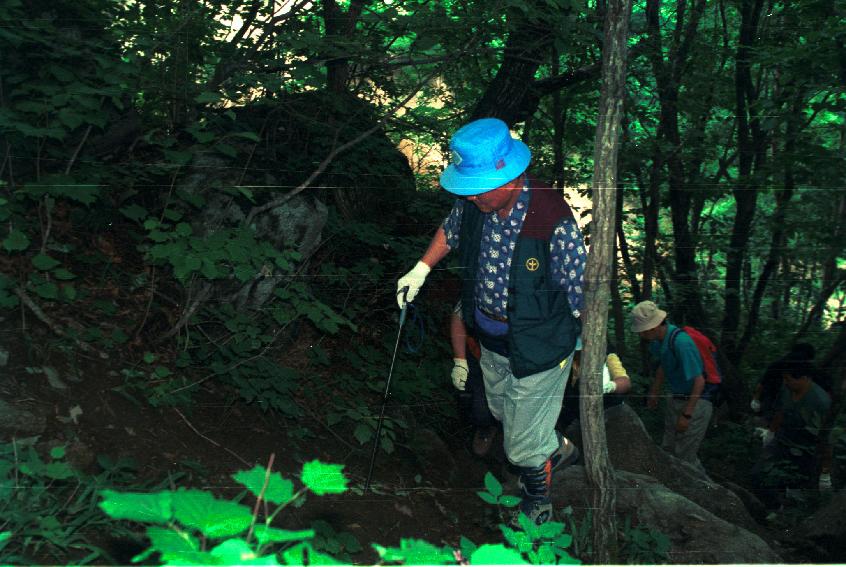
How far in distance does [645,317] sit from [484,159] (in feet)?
5.38

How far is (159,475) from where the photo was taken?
9.26ft

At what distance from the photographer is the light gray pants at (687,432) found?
3873 millimetres

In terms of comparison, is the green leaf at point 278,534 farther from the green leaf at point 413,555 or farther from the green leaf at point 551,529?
the green leaf at point 551,529

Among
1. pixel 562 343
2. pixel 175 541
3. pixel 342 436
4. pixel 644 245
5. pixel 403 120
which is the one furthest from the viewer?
pixel 644 245

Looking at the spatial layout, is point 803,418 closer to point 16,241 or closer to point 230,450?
point 230,450

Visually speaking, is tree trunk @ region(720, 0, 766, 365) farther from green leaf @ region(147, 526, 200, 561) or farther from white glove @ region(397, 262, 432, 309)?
green leaf @ region(147, 526, 200, 561)

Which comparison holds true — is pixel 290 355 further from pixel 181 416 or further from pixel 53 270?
pixel 53 270

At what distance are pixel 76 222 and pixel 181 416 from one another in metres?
1.27

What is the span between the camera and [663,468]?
13.5 feet

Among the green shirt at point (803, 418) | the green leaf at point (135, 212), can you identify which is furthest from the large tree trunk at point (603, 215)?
the green leaf at point (135, 212)

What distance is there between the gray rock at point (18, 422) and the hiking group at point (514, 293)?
4.94 ft

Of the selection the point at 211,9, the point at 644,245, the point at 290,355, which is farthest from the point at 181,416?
the point at 644,245

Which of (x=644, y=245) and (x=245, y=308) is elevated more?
(x=644, y=245)

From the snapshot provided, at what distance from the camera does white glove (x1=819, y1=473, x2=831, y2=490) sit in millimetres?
3660
